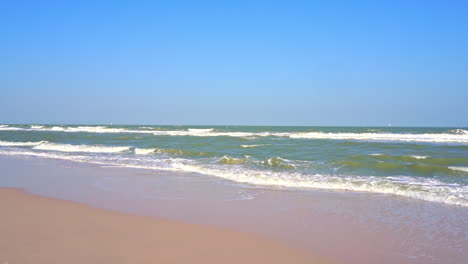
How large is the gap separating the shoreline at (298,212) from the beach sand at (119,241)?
0.38 metres

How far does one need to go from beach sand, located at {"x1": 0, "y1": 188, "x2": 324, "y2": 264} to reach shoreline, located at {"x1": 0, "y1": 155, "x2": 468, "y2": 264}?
14.8 inches

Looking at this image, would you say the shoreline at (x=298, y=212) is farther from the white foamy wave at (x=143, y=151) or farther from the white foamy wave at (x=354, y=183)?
the white foamy wave at (x=143, y=151)

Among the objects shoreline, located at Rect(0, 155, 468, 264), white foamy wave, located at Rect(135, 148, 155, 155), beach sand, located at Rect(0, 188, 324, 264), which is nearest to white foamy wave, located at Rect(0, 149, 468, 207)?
shoreline, located at Rect(0, 155, 468, 264)

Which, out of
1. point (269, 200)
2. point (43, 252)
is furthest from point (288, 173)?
point (43, 252)

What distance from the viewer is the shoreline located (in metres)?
4.60

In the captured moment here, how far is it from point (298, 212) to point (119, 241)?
10.6 ft

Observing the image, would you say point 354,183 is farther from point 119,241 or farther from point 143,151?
point 143,151

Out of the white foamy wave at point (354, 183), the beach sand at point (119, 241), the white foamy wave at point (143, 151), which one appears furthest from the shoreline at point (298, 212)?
the white foamy wave at point (143, 151)

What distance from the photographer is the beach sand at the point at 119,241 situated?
408 centimetres

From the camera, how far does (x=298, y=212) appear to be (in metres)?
6.45

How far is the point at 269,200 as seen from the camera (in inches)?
293

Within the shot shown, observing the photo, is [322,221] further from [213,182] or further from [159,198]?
[213,182]

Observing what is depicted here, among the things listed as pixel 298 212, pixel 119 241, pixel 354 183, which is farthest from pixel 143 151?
pixel 119 241

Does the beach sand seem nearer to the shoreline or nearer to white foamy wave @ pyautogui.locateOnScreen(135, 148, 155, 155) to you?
the shoreline
